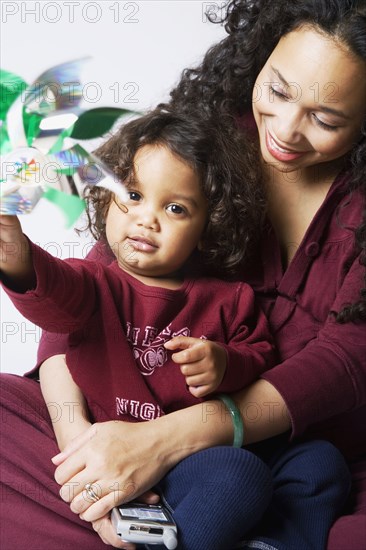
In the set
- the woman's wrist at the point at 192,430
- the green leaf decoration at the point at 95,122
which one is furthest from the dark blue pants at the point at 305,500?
the green leaf decoration at the point at 95,122

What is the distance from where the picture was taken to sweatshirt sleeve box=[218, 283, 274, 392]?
1325mm

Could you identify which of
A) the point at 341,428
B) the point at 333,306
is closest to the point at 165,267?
the point at 333,306

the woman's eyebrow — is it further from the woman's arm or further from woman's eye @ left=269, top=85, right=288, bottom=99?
the woman's arm

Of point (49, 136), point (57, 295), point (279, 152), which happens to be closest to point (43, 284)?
point (57, 295)

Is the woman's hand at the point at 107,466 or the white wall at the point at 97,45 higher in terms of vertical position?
the white wall at the point at 97,45

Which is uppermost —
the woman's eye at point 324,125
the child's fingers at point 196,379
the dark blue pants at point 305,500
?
the woman's eye at point 324,125

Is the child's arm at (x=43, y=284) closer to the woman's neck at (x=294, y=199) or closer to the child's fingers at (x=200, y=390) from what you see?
the child's fingers at (x=200, y=390)

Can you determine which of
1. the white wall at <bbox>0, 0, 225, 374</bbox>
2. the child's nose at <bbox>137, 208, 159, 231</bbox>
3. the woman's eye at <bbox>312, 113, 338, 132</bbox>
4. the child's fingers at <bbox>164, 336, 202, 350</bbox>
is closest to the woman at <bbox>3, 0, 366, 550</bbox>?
the woman's eye at <bbox>312, 113, 338, 132</bbox>

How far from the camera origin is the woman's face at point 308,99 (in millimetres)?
1348

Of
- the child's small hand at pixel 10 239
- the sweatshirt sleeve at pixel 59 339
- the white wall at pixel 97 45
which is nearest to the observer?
the child's small hand at pixel 10 239

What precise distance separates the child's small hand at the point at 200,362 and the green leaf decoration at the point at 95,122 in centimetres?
29

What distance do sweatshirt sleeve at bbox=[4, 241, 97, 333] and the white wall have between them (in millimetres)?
672

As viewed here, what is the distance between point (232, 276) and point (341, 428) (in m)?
0.29

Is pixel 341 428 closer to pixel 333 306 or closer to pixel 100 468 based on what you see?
pixel 333 306
